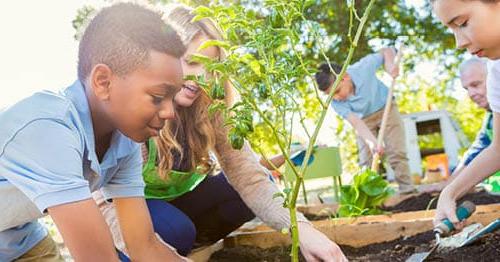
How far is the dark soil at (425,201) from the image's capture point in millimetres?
3771

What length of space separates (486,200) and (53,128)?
10.1 ft

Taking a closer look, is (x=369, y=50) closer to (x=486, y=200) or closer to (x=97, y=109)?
(x=486, y=200)

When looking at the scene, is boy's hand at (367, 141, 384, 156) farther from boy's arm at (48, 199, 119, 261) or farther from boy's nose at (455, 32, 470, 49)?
boy's arm at (48, 199, 119, 261)

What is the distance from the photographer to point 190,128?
234cm

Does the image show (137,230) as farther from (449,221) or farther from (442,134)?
(442,134)

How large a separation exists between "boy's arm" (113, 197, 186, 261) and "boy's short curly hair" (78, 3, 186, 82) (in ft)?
1.38

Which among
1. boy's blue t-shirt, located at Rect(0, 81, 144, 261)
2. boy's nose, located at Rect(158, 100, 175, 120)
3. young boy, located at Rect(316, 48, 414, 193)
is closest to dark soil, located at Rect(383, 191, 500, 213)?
young boy, located at Rect(316, 48, 414, 193)

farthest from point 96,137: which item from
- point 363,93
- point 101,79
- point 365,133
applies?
point 363,93

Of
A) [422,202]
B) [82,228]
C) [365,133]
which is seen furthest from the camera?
[365,133]

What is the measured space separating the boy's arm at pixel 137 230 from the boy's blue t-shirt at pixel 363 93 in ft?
11.6

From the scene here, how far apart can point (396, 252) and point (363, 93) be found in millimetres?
2927

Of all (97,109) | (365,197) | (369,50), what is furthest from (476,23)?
(369,50)

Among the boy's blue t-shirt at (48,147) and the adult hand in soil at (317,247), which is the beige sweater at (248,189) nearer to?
the adult hand in soil at (317,247)

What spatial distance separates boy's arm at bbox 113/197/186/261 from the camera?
1.77m
